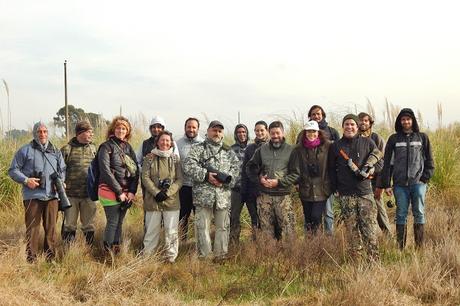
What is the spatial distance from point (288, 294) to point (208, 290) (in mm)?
914

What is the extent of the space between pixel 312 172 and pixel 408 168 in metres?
1.32

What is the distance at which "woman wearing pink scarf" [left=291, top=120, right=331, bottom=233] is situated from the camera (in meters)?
6.61

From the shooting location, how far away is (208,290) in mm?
5656

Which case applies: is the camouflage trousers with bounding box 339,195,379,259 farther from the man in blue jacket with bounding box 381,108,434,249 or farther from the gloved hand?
the gloved hand

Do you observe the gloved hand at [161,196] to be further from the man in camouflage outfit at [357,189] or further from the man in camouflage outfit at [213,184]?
the man in camouflage outfit at [357,189]

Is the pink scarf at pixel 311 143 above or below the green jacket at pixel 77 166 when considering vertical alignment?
above

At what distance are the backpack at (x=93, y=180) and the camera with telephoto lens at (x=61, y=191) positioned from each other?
1.00ft

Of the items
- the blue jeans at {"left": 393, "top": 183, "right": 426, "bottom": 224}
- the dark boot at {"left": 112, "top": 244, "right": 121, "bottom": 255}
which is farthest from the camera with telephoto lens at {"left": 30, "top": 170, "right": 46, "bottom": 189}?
the blue jeans at {"left": 393, "top": 183, "right": 426, "bottom": 224}

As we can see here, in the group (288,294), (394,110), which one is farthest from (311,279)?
(394,110)

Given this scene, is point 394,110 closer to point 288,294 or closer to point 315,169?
point 315,169

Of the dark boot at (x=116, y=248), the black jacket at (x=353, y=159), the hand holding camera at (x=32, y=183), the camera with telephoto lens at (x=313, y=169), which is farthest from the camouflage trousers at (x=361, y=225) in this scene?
the hand holding camera at (x=32, y=183)

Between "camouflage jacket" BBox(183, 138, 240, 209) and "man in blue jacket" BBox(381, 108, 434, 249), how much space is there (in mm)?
2179

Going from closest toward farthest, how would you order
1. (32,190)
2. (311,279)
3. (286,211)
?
1. (311,279)
2. (32,190)
3. (286,211)

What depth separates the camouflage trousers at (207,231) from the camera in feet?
22.2
